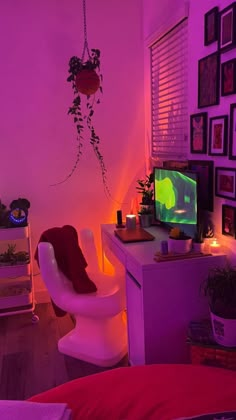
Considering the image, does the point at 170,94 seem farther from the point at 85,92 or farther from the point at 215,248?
the point at 215,248

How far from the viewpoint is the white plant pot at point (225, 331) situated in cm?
175

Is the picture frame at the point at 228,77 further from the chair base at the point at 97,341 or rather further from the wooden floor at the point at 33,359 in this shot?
the wooden floor at the point at 33,359

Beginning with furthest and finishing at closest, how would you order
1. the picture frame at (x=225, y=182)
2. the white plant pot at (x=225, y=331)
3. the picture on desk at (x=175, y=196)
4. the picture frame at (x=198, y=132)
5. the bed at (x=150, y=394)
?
the picture frame at (x=198, y=132) < the picture on desk at (x=175, y=196) < the picture frame at (x=225, y=182) < the white plant pot at (x=225, y=331) < the bed at (x=150, y=394)

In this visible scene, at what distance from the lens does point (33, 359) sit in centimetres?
253

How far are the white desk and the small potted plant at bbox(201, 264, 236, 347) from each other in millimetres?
223

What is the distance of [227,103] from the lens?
81.2 inches

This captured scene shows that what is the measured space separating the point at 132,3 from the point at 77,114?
106cm

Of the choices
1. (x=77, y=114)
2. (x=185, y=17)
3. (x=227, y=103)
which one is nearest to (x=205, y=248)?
(x=227, y=103)

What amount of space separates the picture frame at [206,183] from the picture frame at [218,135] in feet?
0.27

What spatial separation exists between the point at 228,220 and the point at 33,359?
5.14 feet

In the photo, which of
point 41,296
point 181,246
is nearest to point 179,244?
point 181,246

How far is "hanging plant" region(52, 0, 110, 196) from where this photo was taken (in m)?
2.85

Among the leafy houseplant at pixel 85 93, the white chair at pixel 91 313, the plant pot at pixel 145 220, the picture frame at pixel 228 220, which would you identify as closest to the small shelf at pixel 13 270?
the white chair at pixel 91 313

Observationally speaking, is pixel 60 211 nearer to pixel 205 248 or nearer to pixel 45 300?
pixel 45 300
